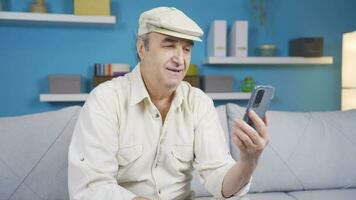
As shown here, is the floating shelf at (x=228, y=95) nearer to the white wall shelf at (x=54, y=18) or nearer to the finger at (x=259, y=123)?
the white wall shelf at (x=54, y=18)

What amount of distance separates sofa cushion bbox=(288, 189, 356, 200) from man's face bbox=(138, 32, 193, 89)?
0.99 m

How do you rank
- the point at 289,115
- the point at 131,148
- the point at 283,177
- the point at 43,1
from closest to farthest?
the point at 131,148
the point at 283,177
the point at 289,115
the point at 43,1

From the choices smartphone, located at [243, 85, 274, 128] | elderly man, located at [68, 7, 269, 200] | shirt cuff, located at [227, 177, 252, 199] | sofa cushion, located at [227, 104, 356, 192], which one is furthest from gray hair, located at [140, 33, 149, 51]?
sofa cushion, located at [227, 104, 356, 192]

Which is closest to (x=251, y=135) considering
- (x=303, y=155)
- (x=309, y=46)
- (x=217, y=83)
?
(x=303, y=155)

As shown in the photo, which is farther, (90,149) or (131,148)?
(131,148)

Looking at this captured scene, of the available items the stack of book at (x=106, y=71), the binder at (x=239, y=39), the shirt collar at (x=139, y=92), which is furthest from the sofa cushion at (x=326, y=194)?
the stack of book at (x=106, y=71)

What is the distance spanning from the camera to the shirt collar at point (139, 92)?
1234 mm

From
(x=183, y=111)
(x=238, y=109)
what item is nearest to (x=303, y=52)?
(x=238, y=109)

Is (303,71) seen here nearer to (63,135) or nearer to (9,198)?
(63,135)

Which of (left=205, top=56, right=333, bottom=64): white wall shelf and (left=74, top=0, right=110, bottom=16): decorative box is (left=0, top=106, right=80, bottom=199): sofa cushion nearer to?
(left=74, top=0, right=110, bottom=16): decorative box

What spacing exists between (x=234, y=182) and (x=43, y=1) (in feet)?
6.42

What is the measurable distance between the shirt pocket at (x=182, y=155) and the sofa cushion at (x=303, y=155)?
57cm

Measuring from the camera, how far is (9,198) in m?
1.46

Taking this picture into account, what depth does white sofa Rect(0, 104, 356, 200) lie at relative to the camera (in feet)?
4.88
